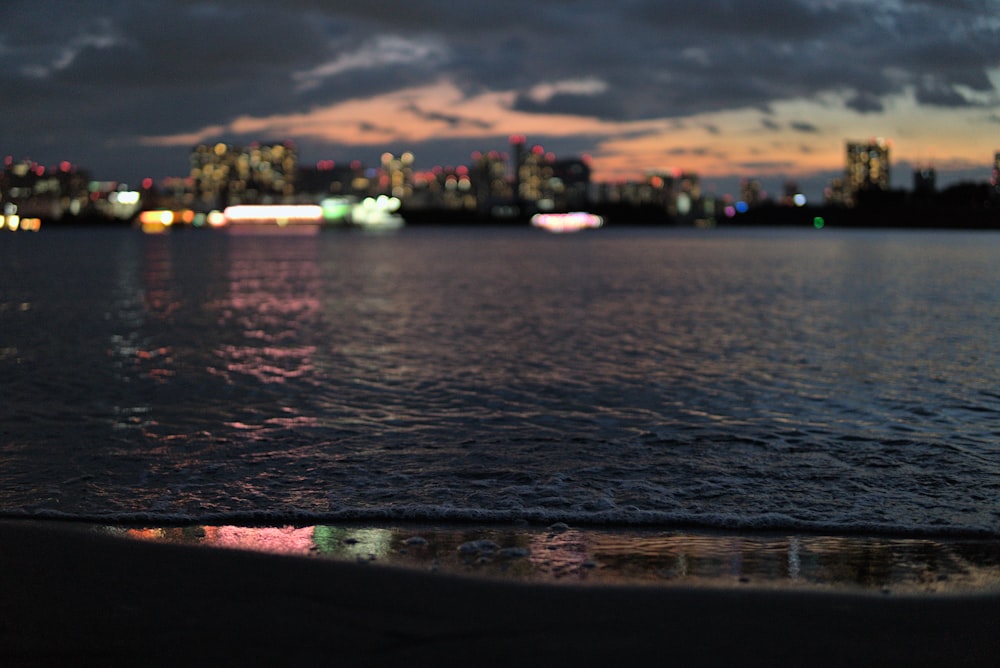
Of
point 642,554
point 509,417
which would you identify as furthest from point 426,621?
point 509,417

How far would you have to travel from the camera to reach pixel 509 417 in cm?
1080

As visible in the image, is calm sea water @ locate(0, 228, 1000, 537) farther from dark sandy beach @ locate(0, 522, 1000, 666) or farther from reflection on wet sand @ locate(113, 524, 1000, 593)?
dark sandy beach @ locate(0, 522, 1000, 666)

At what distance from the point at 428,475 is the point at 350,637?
3.57 m

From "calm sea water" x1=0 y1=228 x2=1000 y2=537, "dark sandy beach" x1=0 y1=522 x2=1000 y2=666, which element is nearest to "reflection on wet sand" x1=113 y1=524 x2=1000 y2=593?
"dark sandy beach" x1=0 y1=522 x2=1000 y2=666

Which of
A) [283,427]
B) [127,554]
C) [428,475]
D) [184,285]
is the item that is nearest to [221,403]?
[283,427]

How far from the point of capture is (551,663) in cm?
405

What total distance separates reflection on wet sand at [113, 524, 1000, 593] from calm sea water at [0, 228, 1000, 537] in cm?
35

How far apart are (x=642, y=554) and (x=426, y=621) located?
1743mm

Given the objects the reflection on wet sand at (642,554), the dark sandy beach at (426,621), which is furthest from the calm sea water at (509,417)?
the dark sandy beach at (426,621)

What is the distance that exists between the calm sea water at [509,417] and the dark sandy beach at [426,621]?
4.79ft

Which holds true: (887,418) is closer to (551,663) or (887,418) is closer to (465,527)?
(465,527)

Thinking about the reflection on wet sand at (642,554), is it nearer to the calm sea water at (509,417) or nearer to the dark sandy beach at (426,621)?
the dark sandy beach at (426,621)

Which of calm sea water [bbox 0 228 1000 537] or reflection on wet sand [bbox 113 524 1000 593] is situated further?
calm sea water [bbox 0 228 1000 537]

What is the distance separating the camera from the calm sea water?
7.03 m
